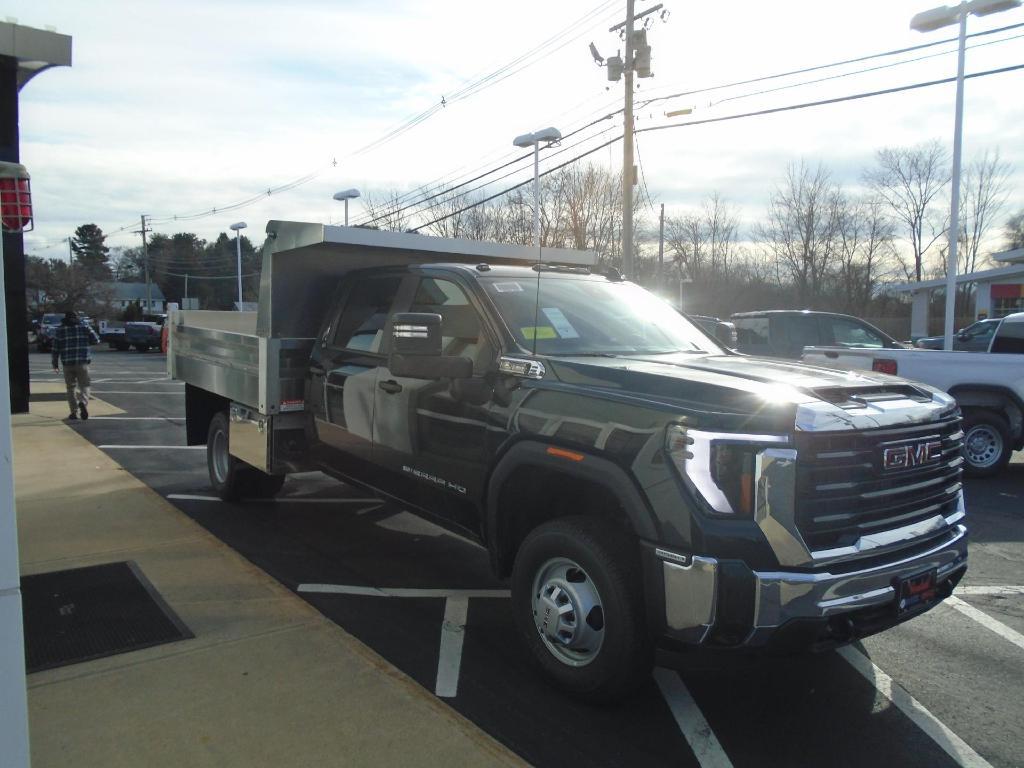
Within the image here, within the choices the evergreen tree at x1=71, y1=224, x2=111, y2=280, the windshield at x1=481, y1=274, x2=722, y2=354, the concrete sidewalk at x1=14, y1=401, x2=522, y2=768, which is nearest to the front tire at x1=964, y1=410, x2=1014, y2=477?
the windshield at x1=481, y1=274, x2=722, y2=354

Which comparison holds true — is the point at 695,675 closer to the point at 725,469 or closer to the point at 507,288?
the point at 725,469

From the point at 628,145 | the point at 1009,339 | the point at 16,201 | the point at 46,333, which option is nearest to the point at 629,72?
the point at 628,145

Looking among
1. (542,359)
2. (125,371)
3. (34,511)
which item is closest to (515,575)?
(542,359)

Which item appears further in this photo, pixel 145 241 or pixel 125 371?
pixel 145 241

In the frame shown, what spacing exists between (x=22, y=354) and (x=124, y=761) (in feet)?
34.3

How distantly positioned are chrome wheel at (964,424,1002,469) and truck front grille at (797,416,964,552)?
6073mm

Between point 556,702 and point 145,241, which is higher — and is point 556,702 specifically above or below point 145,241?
below

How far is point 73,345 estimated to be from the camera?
12680 mm

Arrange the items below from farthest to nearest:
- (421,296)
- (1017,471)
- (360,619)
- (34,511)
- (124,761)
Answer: (1017,471)
(34,511)
(421,296)
(360,619)
(124,761)

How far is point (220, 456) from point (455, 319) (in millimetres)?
3870

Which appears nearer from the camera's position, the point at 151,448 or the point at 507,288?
the point at 507,288

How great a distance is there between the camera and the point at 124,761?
3.08m

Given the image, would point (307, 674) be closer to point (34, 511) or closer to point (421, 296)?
point (421, 296)

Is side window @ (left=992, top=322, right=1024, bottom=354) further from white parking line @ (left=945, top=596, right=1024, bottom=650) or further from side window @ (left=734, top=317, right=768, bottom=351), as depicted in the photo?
white parking line @ (left=945, top=596, right=1024, bottom=650)
